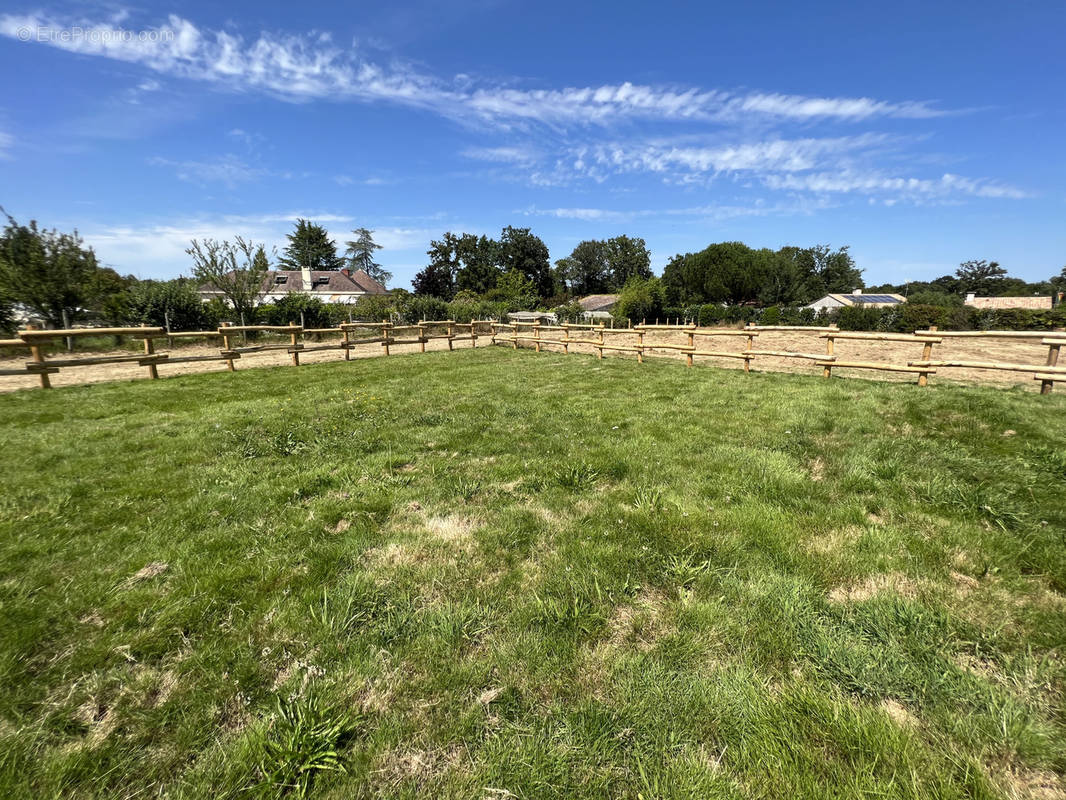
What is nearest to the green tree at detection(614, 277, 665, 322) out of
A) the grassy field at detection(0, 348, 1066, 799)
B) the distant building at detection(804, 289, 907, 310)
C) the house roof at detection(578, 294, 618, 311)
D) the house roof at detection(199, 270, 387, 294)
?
the house roof at detection(578, 294, 618, 311)

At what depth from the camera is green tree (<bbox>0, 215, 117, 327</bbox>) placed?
1875 centimetres

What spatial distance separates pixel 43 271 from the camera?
19.2 m

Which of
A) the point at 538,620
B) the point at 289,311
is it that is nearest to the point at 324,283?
the point at 289,311

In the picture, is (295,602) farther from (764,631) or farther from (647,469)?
(647,469)

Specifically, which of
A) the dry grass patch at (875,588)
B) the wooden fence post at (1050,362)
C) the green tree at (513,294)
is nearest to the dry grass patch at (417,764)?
the dry grass patch at (875,588)

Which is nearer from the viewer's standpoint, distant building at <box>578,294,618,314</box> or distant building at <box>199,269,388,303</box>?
distant building at <box>199,269,388,303</box>

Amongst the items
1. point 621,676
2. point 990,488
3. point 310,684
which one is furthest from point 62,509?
point 990,488

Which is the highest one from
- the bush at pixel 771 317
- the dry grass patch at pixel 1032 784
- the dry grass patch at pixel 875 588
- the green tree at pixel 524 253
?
the green tree at pixel 524 253

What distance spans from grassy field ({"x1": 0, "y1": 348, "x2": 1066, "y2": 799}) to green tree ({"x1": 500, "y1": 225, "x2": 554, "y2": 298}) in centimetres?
7762

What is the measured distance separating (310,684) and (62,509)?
11.6 feet

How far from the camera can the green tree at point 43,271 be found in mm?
18750

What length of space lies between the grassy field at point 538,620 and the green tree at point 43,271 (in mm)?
22063

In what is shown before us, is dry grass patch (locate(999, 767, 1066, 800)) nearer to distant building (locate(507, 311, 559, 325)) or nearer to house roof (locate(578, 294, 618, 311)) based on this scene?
distant building (locate(507, 311, 559, 325))

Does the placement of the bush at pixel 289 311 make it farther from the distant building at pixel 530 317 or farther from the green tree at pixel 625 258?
the green tree at pixel 625 258
